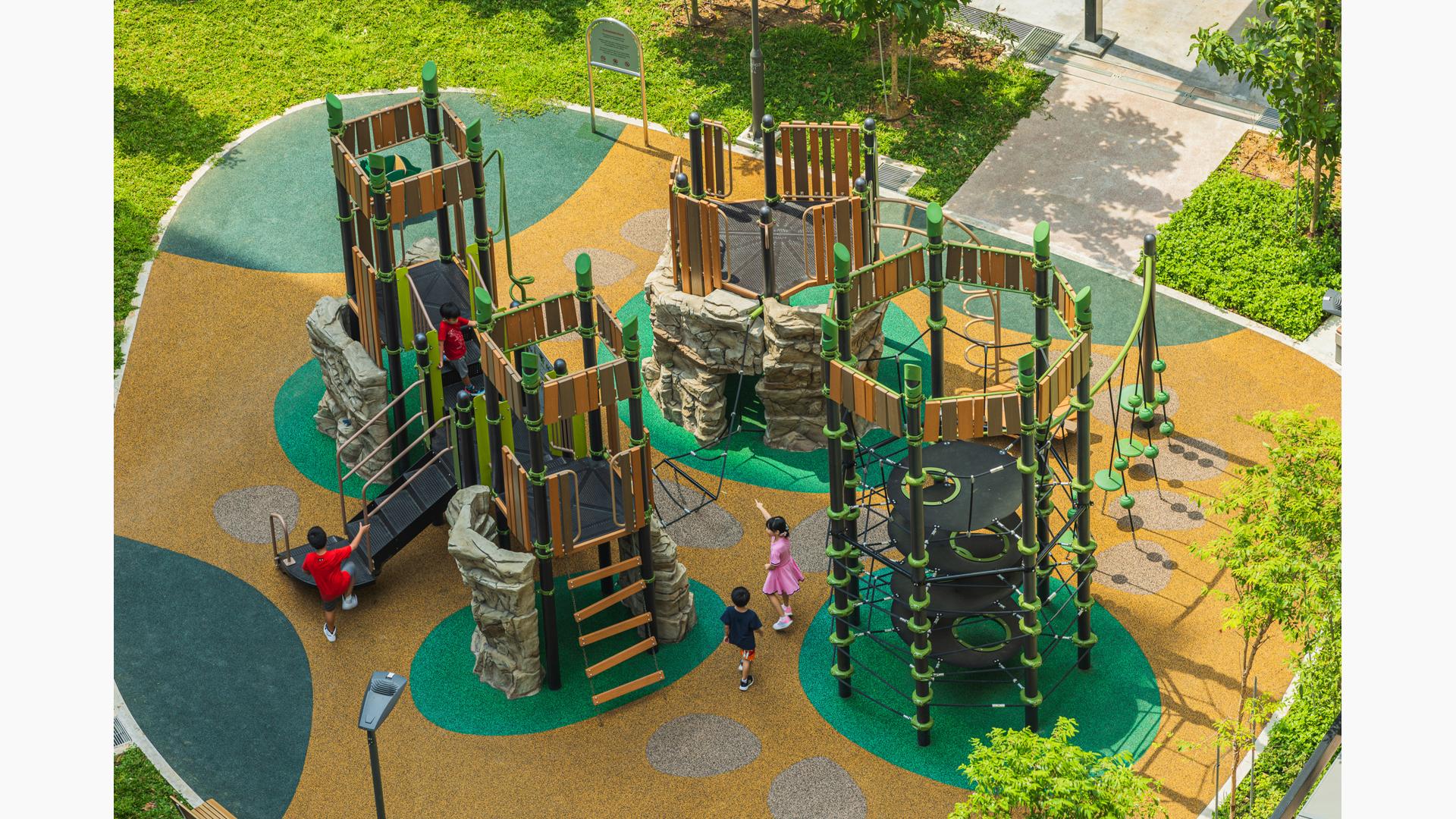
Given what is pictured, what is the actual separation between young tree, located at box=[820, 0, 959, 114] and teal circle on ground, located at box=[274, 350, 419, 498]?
9.06m

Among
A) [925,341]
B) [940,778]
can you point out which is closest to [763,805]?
[940,778]

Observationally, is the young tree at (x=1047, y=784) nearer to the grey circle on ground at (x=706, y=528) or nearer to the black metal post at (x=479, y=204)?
the grey circle on ground at (x=706, y=528)

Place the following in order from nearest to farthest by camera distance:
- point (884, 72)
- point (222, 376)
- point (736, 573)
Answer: point (736, 573) → point (222, 376) → point (884, 72)

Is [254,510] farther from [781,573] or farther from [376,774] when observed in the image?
[376,774]

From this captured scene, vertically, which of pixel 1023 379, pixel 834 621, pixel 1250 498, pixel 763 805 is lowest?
pixel 763 805

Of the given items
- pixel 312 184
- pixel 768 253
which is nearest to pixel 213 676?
pixel 768 253

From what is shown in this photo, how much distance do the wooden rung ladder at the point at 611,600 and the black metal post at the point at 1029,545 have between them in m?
4.32

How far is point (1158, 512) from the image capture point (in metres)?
23.8

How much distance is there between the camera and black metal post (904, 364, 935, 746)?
60.8 ft

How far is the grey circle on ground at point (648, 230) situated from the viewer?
28.8 m

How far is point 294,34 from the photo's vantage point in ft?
110

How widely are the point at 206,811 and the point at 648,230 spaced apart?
12791 millimetres

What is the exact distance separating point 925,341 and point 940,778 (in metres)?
8.30

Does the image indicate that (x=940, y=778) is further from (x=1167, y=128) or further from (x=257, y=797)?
(x=1167, y=128)
